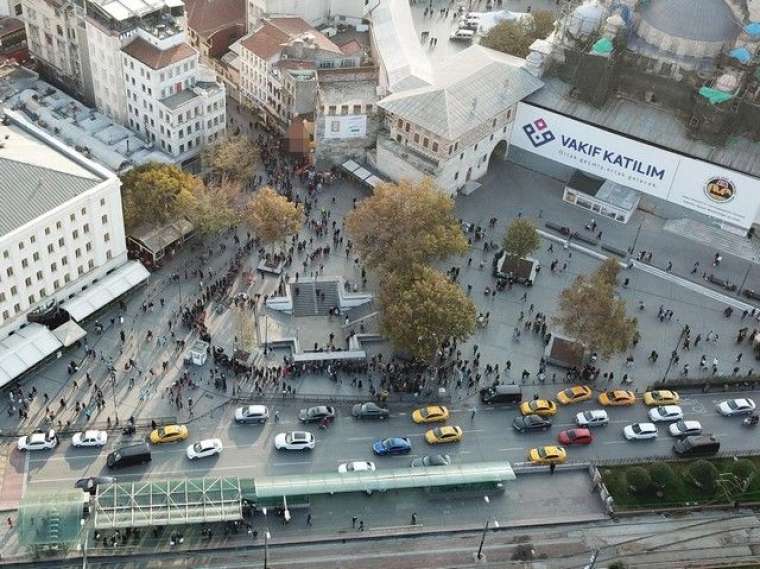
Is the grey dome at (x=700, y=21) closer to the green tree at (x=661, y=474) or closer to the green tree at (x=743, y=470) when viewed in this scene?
the green tree at (x=743, y=470)

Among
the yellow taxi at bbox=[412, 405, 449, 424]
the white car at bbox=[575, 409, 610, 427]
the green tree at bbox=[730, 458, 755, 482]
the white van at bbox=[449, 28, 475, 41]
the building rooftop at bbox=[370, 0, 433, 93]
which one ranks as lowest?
the yellow taxi at bbox=[412, 405, 449, 424]

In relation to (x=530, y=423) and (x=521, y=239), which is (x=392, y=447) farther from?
(x=521, y=239)

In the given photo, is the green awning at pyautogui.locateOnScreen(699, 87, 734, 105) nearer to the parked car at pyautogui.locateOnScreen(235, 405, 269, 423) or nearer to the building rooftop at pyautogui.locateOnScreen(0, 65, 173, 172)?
the building rooftop at pyautogui.locateOnScreen(0, 65, 173, 172)

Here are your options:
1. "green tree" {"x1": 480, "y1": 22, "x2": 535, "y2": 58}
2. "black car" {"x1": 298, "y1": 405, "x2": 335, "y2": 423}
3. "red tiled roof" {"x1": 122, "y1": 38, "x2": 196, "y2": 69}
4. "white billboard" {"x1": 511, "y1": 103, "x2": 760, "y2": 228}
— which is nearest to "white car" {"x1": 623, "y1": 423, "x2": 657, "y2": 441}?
"black car" {"x1": 298, "y1": 405, "x2": 335, "y2": 423}

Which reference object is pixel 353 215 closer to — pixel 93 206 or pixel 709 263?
pixel 93 206

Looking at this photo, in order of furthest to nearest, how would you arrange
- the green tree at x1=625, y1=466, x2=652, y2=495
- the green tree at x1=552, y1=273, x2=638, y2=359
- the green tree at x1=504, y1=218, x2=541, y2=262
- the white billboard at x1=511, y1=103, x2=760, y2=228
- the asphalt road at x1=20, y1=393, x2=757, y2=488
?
the white billboard at x1=511, y1=103, x2=760, y2=228 → the green tree at x1=504, y1=218, x2=541, y2=262 → the green tree at x1=552, y1=273, x2=638, y2=359 → the green tree at x1=625, y1=466, x2=652, y2=495 → the asphalt road at x1=20, y1=393, x2=757, y2=488

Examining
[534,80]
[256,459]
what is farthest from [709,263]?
[256,459]

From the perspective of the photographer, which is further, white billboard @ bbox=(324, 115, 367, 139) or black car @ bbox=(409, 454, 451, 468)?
white billboard @ bbox=(324, 115, 367, 139)

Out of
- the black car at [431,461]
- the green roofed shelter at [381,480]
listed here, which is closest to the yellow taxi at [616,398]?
the green roofed shelter at [381,480]
